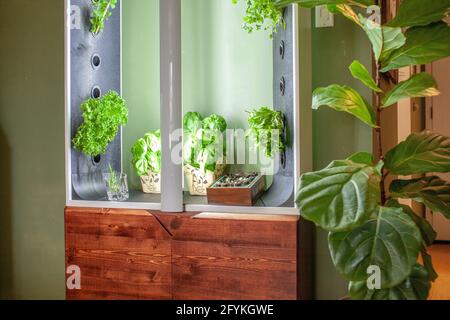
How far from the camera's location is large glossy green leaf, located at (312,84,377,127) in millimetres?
1578

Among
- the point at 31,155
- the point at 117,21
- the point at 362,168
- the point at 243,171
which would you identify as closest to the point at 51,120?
the point at 31,155

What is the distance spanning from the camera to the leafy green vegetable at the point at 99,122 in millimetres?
2234

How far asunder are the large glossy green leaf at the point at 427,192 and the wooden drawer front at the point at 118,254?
37.2 inches

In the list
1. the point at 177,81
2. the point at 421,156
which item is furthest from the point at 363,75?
the point at 177,81

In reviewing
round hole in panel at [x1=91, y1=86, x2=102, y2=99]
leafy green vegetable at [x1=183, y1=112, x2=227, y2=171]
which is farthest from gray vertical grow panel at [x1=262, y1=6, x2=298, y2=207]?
round hole in panel at [x1=91, y1=86, x2=102, y2=99]

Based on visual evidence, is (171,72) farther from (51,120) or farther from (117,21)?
(51,120)

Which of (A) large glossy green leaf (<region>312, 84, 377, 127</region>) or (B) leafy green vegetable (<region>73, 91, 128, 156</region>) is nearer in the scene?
(A) large glossy green leaf (<region>312, 84, 377, 127</region>)

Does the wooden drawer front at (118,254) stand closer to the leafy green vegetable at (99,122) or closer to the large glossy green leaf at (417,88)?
the leafy green vegetable at (99,122)

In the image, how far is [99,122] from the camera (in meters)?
2.24

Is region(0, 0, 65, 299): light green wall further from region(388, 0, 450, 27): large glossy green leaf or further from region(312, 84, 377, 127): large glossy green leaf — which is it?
region(388, 0, 450, 27): large glossy green leaf

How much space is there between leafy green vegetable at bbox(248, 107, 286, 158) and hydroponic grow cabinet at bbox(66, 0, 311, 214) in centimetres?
4

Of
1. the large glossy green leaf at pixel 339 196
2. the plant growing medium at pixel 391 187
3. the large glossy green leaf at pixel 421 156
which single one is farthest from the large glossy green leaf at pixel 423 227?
the large glossy green leaf at pixel 339 196
